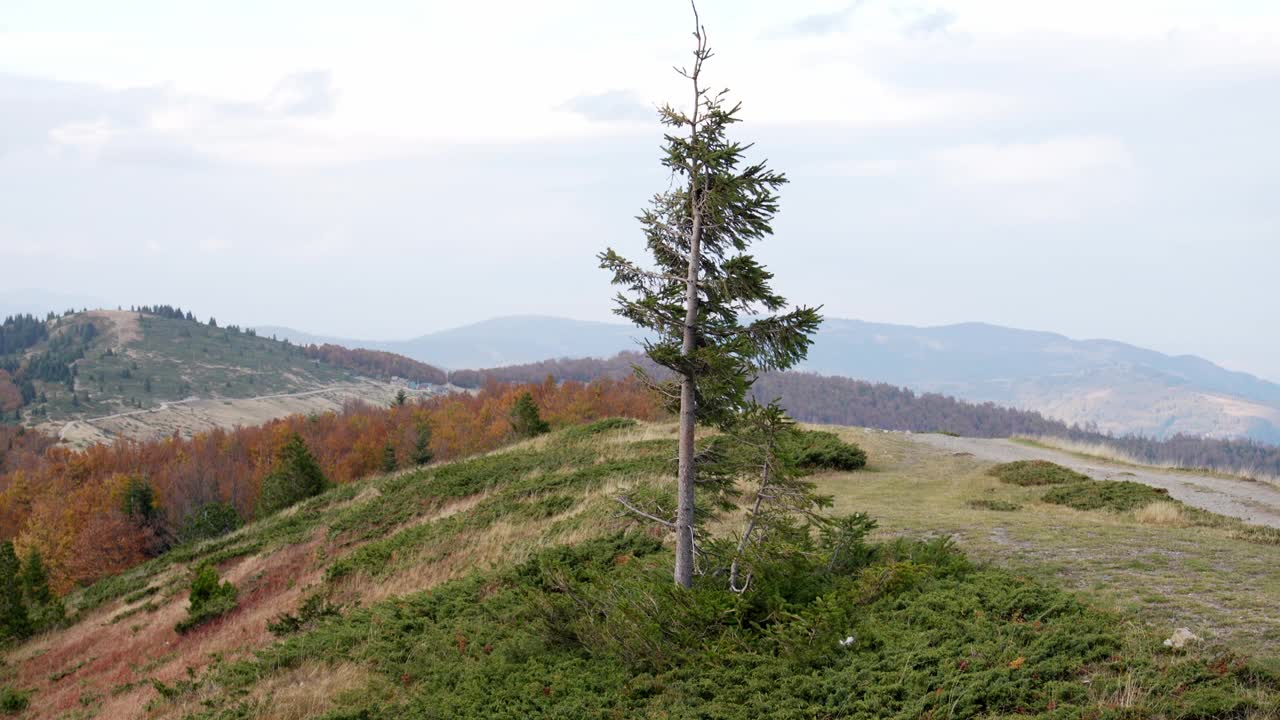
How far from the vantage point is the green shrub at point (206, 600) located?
1984 centimetres

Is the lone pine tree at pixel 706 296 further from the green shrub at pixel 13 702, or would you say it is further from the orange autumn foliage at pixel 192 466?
the orange autumn foliage at pixel 192 466

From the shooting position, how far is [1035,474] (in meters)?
21.2

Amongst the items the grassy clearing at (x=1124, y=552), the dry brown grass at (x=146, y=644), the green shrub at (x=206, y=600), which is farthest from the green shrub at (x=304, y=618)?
the grassy clearing at (x=1124, y=552)

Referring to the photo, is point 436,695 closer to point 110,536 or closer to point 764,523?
point 764,523

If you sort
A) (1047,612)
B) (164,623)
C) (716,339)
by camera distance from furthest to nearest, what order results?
(164,623)
(716,339)
(1047,612)

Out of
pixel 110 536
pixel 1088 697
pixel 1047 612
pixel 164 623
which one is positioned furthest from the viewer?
pixel 110 536

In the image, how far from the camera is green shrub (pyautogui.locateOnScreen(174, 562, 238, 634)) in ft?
65.1

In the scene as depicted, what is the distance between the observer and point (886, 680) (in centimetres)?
732

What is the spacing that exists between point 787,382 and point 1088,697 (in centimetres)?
16163

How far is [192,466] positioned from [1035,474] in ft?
302

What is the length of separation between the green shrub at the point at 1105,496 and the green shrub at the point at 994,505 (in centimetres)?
138

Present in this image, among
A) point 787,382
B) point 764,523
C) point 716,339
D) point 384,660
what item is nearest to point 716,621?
point 764,523

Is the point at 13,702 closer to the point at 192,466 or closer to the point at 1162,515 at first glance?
the point at 1162,515

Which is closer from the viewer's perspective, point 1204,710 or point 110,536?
point 1204,710
